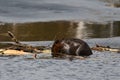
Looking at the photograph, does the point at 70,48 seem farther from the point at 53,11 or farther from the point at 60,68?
the point at 53,11

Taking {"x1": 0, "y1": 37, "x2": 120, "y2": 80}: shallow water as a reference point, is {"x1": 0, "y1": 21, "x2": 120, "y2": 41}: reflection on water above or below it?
above

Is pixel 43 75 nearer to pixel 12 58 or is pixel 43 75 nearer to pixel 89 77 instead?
pixel 89 77

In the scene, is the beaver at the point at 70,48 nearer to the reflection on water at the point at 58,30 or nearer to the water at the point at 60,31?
the water at the point at 60,31

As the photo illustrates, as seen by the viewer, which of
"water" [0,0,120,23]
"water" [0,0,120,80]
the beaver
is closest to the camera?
"water" [0,0,120,80]

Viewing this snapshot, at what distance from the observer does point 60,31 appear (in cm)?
2631

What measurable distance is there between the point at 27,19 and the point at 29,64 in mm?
14602

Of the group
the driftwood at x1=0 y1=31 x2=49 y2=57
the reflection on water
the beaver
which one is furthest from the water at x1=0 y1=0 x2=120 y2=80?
the driftwood at x1=0 y1=31 x2=49 y2=57

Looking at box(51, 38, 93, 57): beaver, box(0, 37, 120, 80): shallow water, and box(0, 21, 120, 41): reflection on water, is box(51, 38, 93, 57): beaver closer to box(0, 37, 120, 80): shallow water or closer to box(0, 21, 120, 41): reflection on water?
box(0, 37, 120, 80): shallow water

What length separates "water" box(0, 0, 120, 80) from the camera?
15258 mm

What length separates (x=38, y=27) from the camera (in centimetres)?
2802

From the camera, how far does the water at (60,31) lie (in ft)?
50.1

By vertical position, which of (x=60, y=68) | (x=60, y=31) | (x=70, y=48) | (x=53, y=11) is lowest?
(x=60, y=68)

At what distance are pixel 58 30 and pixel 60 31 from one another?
0.49 m

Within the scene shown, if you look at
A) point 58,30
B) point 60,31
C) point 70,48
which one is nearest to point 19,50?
→ point 70,48
